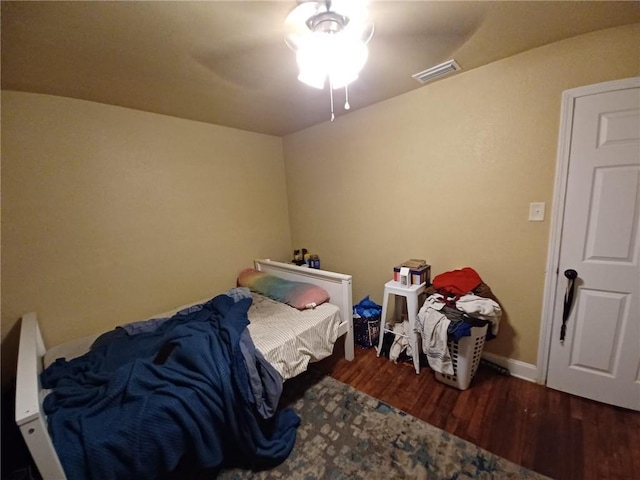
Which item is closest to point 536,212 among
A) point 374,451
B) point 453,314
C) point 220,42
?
point 453,314

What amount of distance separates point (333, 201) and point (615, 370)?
241 cm

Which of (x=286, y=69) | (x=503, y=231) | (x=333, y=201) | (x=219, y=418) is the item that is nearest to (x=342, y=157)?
(x=333, y=201)

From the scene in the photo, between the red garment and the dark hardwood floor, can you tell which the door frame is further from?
the red garment

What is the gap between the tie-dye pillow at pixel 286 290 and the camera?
6.88 feet

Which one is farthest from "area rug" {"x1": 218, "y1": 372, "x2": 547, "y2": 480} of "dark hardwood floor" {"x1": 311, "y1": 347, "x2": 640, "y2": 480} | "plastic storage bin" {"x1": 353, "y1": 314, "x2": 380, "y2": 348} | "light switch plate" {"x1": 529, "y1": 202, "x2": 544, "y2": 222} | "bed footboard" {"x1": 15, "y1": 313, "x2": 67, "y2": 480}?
"light switch plate" {"x1": 529, "y1": 202, "x2": 544, "y2": 222}

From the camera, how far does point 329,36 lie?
3.81ft

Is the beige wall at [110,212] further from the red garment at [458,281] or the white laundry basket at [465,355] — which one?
the white laundry basket at [465,355]

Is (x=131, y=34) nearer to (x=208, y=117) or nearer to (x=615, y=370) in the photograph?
(x=208, y=117)

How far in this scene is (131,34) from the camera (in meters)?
1.18

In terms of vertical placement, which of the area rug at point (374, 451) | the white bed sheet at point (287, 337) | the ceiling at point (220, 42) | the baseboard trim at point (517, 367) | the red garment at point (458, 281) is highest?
the ceiling at point (220, 42)

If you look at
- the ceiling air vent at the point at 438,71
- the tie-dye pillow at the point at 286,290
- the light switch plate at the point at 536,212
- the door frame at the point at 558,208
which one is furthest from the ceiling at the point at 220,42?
the tie-dye pillow at the point at 286,290

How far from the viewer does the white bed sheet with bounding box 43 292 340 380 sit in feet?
5.25

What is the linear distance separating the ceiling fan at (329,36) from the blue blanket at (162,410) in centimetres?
153

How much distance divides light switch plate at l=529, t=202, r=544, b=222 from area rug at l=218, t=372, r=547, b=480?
143 centimetres
